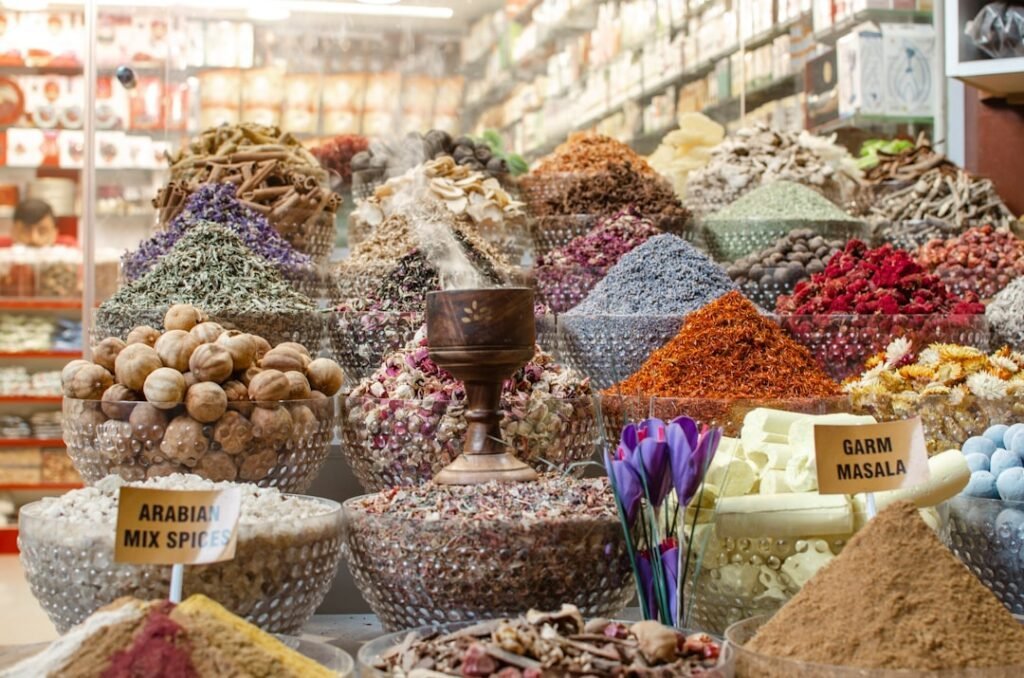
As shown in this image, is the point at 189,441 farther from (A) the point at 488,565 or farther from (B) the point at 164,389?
(A) the point at 488,565

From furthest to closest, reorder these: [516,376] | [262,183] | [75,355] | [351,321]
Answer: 1. [75,355]
2. [262,183]
3. [351,321]
4. [516,376]

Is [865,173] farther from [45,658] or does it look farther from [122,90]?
[122,90]

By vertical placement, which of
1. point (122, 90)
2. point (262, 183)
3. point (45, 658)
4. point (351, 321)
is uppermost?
point (122, 90)

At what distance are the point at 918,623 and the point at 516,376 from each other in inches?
27.6

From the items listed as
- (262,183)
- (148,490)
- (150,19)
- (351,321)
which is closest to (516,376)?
(351,321)

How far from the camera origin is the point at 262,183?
2266 mm

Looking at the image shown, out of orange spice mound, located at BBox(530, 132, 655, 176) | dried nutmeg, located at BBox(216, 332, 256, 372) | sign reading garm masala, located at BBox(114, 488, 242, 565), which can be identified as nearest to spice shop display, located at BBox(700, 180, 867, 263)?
orange spice mound, located at BBox(530, 132, 655, 176)

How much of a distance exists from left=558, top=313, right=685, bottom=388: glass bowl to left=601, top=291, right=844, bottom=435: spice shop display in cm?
14

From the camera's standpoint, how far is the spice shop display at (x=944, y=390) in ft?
4.89

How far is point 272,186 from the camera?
7.47ft

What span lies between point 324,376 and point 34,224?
439 cm

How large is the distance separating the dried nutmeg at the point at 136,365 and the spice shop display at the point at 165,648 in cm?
51

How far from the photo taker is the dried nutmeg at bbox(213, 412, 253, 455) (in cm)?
133

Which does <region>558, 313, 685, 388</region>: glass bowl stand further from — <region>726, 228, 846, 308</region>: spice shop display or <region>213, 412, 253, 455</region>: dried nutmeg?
<region>213, 412, 253, 455</region>: dried nutmeg
